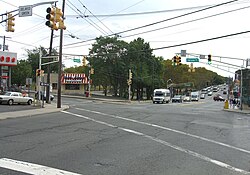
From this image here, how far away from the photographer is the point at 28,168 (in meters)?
8.02

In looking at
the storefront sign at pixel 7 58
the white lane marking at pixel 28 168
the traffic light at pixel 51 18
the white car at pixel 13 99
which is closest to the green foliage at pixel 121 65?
the storefront sign at pixel 7 58

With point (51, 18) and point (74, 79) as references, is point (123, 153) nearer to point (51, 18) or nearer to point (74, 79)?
point (51, 18)

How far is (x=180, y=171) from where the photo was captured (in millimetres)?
8336

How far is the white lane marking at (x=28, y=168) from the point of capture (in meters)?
7.66

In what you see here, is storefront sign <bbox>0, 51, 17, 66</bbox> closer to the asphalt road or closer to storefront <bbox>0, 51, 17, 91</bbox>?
storefront <bbox>0, 51, 17, 91</bbox>

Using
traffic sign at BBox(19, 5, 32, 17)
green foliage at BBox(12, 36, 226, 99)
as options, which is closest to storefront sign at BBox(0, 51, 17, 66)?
green foliage at BBox(12, 36, 226, 99)

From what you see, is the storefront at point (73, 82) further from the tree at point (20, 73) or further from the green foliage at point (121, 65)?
the tree at point (20, 73)

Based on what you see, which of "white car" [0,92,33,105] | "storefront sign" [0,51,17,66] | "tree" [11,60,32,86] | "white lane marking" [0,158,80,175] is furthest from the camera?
"tree" [11,60,32,86]

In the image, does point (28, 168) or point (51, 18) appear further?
point (51, 18)

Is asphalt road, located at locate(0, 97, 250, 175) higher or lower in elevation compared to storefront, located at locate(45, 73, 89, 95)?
lower

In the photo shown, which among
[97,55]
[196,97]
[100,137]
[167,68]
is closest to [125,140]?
[100,137]

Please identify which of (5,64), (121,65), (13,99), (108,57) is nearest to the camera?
(13,99)

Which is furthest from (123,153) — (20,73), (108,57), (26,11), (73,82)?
(20,73)

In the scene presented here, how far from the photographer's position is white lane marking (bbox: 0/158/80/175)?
7.66 meters
